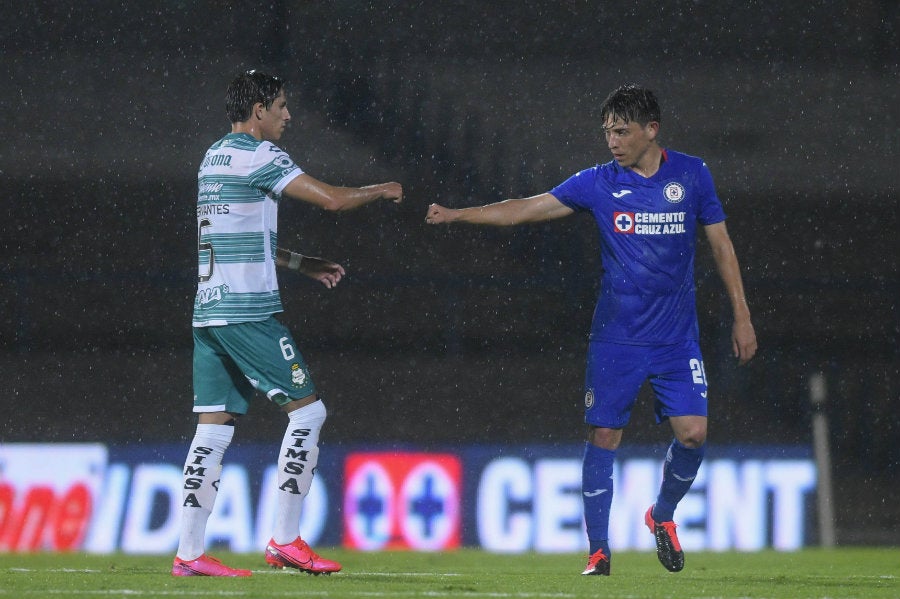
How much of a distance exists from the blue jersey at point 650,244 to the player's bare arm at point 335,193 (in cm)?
89

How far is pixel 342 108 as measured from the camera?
13242 millimetres

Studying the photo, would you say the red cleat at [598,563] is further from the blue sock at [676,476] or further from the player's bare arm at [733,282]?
the player's bare arm at [733,282]

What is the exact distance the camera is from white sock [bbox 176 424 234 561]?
5105 mm

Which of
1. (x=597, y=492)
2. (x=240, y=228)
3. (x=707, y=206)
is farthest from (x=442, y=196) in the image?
(x=240, y=228)

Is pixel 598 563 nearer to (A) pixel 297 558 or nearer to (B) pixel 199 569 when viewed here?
(A) pixel 297 558

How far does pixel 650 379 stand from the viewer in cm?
554

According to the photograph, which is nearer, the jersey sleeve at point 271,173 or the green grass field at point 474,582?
the green grass field at point 474,582

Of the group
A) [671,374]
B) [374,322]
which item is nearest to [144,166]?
[374,322]

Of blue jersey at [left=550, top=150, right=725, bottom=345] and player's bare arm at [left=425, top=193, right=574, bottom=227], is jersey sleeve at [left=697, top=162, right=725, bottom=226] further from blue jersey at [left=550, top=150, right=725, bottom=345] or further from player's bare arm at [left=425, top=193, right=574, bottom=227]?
player's bare arm at [left=425, top=193, right=574, bottom=227]

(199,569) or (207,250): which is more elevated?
(207,250)

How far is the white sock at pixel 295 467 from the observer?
16.9ft

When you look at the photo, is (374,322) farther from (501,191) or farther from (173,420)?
(173,420)

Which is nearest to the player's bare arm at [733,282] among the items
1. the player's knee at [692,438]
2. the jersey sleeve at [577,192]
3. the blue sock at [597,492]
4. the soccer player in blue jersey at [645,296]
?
the soccer player in blue jersey at [645,296]

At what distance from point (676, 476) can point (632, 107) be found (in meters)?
1.40
